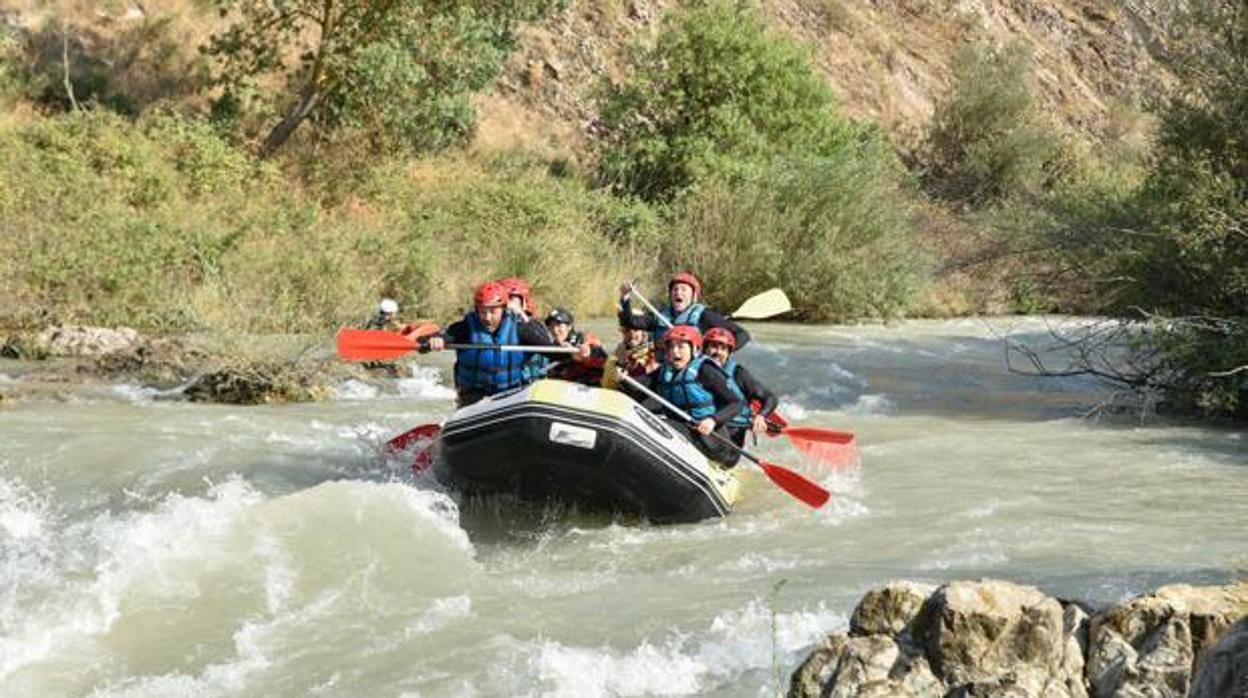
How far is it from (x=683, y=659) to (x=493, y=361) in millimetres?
3534

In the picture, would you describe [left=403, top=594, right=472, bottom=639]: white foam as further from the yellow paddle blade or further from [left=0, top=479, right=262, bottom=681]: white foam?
the yellow paddle blade

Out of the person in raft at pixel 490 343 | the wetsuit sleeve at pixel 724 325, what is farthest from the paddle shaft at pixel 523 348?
the wetsuit sleeve at pixel 724 325

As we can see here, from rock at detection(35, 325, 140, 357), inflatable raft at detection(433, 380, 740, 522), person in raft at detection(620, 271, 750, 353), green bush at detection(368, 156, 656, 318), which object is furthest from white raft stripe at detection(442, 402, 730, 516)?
green bush at detection(368, 156, 656, 318)

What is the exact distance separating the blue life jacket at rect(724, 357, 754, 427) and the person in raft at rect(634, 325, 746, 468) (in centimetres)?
4

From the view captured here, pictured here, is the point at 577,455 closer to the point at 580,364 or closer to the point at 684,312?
the point at 580,364

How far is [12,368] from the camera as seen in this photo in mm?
11008

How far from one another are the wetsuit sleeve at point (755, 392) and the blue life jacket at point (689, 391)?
38cm

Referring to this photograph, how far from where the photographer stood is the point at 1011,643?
12.5ft

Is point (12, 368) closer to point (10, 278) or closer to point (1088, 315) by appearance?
point (10, 278)

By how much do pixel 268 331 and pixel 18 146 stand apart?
18.9 feet

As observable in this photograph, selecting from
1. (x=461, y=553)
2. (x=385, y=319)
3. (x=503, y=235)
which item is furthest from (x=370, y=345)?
(x=503, y=235)

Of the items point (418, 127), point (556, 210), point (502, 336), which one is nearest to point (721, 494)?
point (502, 336)

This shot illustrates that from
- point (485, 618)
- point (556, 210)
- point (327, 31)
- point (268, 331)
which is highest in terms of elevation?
point (327, 31)

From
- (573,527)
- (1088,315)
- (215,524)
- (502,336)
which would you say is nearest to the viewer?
(215,524)
